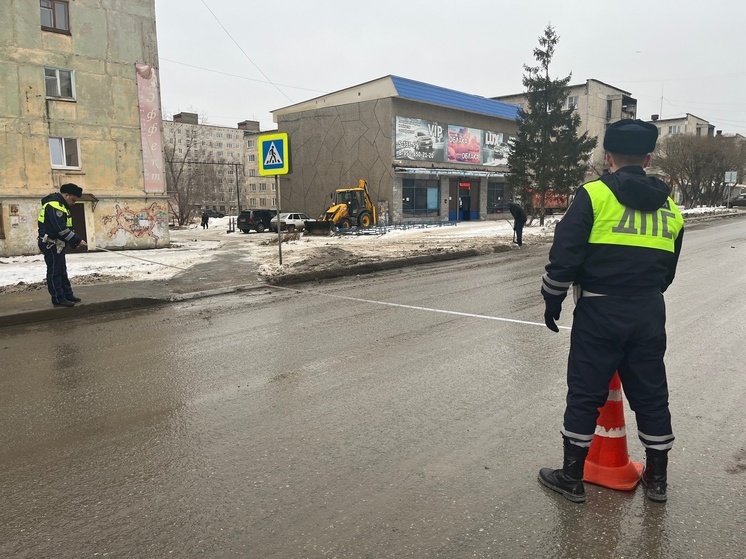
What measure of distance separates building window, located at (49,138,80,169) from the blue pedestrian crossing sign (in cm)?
1191

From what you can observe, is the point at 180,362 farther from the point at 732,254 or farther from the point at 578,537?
the point at 732,254

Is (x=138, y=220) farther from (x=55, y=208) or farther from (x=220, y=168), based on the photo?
(x=220, y=168)

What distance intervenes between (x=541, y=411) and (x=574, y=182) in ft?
95.2

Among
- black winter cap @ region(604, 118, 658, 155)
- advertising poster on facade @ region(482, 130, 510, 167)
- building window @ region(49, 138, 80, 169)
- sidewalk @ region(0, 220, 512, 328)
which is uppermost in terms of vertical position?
advertising poster on facade @ region(482, 130, 510, 167)

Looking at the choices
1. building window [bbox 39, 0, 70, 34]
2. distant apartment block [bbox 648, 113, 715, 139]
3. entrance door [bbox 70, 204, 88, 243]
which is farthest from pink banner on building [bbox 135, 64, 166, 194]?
distant apartment block [bbox 648, 113, 715, 139]

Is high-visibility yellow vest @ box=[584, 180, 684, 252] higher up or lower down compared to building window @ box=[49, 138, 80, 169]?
lower down

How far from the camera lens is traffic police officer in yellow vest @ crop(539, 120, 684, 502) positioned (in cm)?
288

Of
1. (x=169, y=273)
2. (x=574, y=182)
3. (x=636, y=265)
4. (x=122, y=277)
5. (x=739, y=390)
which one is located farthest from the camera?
(x=574, y=182)

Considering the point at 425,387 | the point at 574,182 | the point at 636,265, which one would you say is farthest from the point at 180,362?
the point at 574,182

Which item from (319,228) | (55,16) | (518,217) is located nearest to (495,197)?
(319,228)

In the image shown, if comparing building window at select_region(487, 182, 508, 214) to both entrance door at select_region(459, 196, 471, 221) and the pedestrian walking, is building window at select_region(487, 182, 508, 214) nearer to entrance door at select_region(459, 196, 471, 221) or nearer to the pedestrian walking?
entrance door at select_region(459, 196, 471, 221)

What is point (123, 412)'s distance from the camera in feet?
Answer: 14.4

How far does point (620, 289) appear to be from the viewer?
2.91m

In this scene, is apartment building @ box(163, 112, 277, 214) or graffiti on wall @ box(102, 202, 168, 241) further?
apartment building @ box(163, 112, 277, 214)
